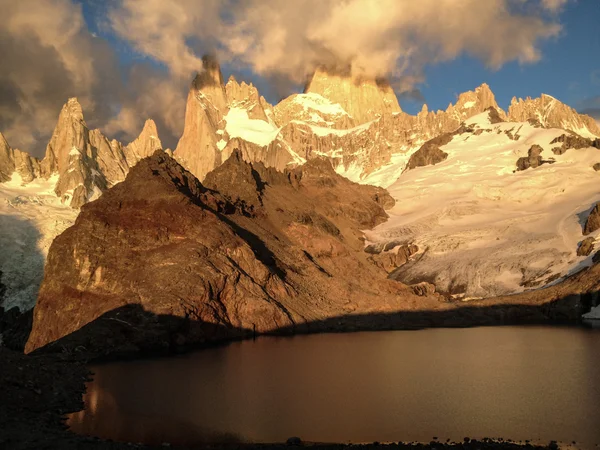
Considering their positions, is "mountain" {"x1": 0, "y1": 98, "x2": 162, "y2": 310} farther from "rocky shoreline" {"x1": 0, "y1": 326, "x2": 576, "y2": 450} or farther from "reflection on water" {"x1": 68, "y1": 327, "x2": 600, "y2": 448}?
"rocky shoreline" {"x1": 0, "y1": 326, "x2": 576, "y2": 450}

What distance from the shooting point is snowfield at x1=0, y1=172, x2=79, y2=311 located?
5157 inches

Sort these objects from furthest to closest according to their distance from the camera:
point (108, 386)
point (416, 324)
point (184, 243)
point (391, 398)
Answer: point (416, 324) < point (184, 243) < point (108, 386) < point (391, 398)

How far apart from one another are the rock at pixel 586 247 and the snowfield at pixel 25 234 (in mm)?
122781

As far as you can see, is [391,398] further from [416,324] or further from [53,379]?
[416,324]

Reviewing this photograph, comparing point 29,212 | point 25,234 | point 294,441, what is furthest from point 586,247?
point 29,212

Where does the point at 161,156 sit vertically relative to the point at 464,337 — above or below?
above

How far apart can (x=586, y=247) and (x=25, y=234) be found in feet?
449

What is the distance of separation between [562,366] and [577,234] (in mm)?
105069

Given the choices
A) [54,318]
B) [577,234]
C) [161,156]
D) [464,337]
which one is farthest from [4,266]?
[577,234]

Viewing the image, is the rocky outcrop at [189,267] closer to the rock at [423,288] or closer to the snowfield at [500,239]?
the rock at [423,288]

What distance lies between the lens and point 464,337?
77938mm

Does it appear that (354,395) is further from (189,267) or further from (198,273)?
(189,267)

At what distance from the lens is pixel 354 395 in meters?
39.4

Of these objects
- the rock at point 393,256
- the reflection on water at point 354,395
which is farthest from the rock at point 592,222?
the reflection on water at point 354,395
